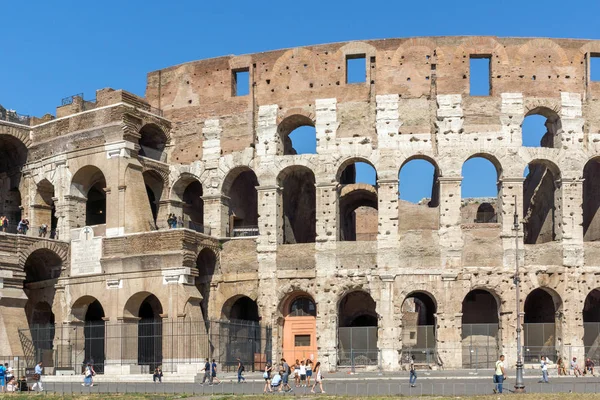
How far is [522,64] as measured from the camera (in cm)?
3741

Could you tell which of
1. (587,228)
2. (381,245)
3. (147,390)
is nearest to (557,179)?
(587,228)

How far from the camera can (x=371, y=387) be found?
28375 millimetres

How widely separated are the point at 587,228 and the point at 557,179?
12.4 ft

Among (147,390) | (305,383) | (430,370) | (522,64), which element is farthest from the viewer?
(522,64)

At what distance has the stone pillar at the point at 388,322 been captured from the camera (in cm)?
3619

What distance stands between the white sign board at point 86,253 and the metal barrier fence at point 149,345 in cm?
221

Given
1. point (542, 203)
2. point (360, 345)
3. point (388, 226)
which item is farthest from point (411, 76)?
point (360, 345)

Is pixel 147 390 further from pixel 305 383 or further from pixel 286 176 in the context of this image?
pixel 286 176

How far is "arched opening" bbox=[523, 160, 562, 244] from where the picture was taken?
37.3 meters

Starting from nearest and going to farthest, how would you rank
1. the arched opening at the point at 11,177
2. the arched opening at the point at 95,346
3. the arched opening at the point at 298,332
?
the arched opening at the point at 298,332 < the arched opening at the point at 95,346 < the arched opening at the point at 11,177

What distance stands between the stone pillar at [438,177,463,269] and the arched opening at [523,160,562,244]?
10.2ft

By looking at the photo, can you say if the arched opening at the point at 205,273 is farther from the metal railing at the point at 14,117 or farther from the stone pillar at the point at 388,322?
the metal railing at the point at 14,117

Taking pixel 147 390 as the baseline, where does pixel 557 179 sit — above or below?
above

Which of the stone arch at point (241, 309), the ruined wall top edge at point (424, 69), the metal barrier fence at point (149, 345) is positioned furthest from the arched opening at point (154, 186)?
the metal barrier fence at point (149, 345)
